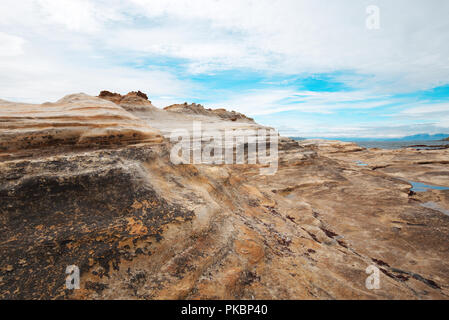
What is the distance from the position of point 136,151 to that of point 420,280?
26.7ft

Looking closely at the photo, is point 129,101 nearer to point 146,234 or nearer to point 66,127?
point 66,127

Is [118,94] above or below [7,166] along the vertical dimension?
above

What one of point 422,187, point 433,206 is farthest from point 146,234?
point 422,187

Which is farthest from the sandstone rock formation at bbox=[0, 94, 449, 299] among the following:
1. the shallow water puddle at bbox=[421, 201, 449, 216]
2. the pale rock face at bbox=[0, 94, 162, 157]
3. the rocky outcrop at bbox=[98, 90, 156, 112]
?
the rocky outcrop at bbox=[98, 90, 156, 112]

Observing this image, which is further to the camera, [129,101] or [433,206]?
[129,101]

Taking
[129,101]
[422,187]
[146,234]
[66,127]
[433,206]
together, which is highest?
[129,101]

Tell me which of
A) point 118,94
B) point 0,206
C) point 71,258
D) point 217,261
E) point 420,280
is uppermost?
point 118,94

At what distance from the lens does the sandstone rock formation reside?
10.6 feet

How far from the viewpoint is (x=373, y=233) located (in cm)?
808

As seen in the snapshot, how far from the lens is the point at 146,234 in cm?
381

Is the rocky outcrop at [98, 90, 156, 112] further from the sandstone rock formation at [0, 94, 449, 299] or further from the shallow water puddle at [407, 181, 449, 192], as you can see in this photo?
the shallow water puddle at [407, 181, 449, 192]

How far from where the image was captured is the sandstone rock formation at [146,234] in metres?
3.23

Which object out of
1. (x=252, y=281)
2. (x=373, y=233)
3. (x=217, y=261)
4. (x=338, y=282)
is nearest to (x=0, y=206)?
(x=217, y=261)
